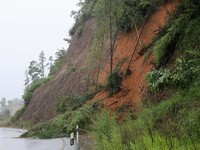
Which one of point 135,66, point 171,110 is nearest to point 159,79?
point 171,110

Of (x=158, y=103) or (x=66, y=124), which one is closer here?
(x=158, y=103)

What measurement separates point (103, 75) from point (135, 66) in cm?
870

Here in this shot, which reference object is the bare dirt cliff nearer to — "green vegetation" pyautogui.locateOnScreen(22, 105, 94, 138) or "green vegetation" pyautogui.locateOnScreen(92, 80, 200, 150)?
"green vegetation" pyautogui.locateOnScreen(22, 105, 94, 138)

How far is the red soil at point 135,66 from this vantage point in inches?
938

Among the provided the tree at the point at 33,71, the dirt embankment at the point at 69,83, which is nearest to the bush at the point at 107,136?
the dirt embankment at the point at 69,83

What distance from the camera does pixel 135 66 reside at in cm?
2811

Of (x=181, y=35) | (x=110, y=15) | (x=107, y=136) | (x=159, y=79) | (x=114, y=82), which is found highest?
(x=110, y=15)

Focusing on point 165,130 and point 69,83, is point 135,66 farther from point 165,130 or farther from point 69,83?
point 69,83

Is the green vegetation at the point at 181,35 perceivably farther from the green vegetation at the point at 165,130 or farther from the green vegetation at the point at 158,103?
the green vegetation at the point at 165,130

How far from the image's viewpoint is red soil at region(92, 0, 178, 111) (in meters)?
23.8

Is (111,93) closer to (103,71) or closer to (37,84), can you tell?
(103,71)

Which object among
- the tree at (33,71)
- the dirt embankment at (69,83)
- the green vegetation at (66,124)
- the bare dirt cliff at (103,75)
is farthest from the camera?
the tree at (33,71)

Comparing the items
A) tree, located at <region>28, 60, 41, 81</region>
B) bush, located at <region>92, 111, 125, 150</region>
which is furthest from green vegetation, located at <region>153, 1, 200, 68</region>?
tree, located at <region>28, 60, 41, 81</region>

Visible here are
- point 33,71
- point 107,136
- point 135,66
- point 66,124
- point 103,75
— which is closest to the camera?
point 107,136
